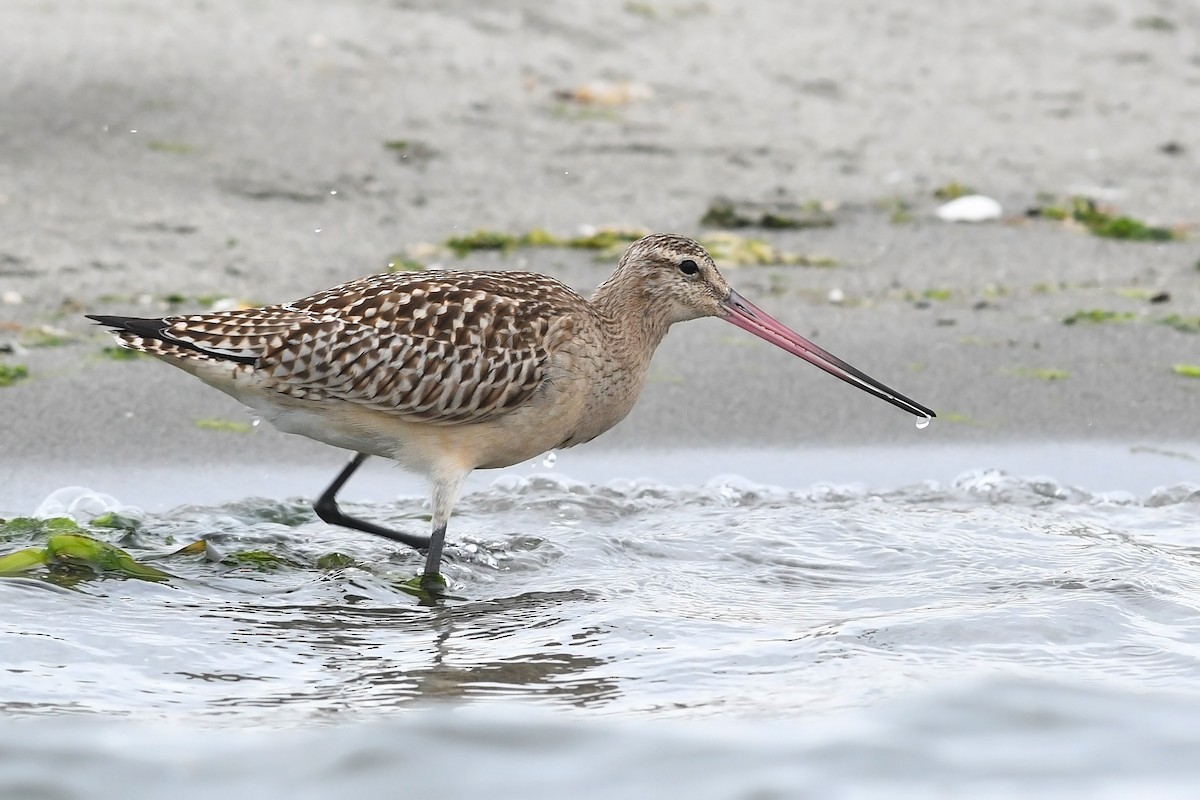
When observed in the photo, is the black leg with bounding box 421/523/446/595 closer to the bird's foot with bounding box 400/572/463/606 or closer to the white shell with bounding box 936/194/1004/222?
the bird's foot with bounding box 400/572/463/606

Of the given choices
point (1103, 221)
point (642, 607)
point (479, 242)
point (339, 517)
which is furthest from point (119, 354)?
point (1103, 221)

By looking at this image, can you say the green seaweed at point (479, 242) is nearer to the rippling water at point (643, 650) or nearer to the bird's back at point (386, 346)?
the rippling water at point (643, 650)

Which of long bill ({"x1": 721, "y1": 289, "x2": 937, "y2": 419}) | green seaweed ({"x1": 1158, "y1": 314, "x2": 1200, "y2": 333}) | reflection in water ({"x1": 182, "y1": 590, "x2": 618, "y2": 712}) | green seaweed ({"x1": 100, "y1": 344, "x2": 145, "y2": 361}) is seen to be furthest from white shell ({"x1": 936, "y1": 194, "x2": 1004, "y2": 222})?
reflection in water ({"x1": 182, "y1": 590, "x2": 618, "y2": 712})

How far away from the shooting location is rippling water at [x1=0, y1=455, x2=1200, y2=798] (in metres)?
4.89

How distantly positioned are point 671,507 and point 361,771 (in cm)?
257

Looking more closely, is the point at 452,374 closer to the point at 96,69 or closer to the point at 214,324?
the point at 214,324

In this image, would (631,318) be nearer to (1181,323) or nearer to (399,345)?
(399,345)

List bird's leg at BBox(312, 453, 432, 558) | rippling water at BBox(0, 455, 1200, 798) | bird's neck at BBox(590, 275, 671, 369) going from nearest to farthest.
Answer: rippling water at BBox(0, 455, 1200, 798), bird's leg at BBox(312, 453, 432, 558), bird's neck at BBox(590, 275, 671, 369)

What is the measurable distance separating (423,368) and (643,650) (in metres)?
1.38

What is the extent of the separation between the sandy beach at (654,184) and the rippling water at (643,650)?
705 mm

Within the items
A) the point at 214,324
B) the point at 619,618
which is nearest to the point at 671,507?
the point at 619,618

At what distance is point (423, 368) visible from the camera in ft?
21.1

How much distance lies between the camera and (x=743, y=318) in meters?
7.08

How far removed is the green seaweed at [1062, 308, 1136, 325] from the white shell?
1.70 metres
